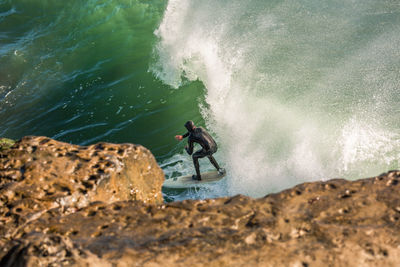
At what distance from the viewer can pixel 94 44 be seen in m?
18.8

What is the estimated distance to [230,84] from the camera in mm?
13969

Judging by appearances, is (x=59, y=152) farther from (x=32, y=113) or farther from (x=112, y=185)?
(x=32, y=113)

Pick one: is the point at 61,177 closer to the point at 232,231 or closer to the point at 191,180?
the point at 232,231

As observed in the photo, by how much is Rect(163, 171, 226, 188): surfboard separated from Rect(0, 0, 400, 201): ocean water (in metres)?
Result: 0.17

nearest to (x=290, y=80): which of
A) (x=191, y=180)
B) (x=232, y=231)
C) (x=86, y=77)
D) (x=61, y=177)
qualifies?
(x=191, y=180)

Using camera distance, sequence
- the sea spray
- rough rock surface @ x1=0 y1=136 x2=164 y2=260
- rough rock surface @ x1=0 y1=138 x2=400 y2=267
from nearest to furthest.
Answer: rough rock surface @ x1=0 y1=138 x2=400 y2=267 < rough rock surface @ x1=0 y1=136 x2=164 y2=260 < the sea spray

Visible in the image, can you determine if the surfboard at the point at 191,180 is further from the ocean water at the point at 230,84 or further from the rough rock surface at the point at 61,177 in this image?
the rough rock surface at the point at 61,177

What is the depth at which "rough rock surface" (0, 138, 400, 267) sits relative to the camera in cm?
402

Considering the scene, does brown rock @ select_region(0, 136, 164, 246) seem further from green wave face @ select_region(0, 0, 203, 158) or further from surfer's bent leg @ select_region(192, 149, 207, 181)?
green wave face @ select_region(0, 0, 203, 158)

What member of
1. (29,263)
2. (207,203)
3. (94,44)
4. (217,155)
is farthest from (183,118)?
(29,263)

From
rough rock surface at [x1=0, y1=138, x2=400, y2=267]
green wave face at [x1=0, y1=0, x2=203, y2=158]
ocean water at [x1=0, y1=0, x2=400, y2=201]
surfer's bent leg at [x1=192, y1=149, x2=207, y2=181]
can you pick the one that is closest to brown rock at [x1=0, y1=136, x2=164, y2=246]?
rough rock surface at [x1=0, y1=138, x2=400, y2=267]

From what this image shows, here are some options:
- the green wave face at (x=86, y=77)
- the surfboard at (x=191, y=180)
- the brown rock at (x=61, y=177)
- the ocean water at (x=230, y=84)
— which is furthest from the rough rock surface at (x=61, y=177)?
the green wave face at (x=86, y=77)

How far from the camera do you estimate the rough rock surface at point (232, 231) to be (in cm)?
402

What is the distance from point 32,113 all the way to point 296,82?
29.5 ft
